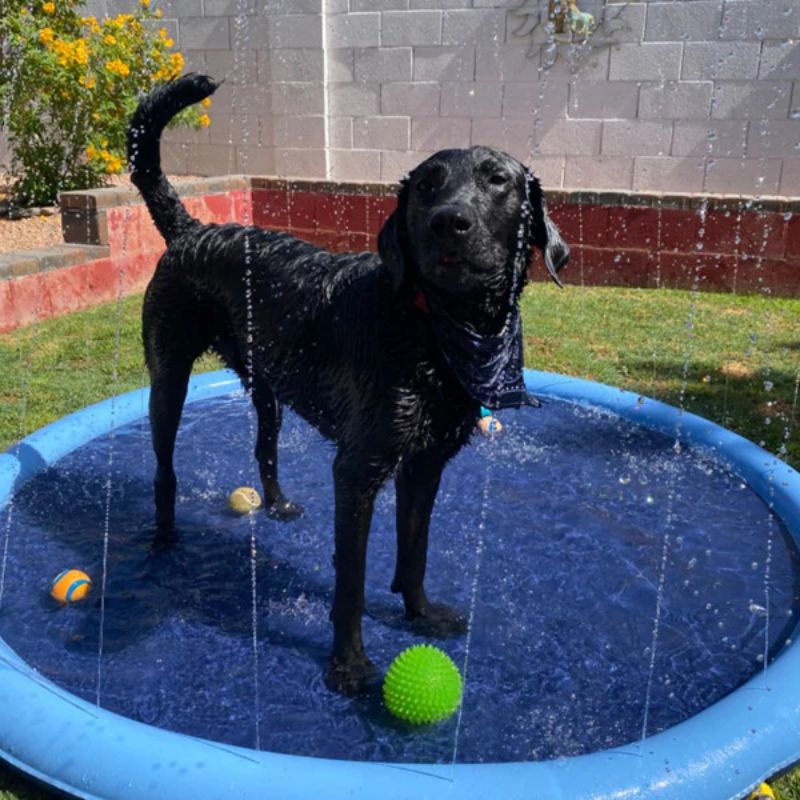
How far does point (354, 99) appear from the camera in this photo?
9.27m

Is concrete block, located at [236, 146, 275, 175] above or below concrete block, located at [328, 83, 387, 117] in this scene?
below

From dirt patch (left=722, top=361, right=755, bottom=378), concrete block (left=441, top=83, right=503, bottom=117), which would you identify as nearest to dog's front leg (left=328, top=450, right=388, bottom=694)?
dirt patch (left=722, top=361, right=755, bottom=378)

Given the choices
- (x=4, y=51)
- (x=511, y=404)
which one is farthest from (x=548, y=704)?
(x=4, y=51)

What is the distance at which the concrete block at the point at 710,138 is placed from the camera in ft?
26.2

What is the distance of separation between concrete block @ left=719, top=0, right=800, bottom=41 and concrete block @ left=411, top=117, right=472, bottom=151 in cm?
264

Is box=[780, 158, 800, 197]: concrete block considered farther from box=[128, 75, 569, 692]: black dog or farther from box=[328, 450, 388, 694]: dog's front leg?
box=[328, 450, 388, 694]: dog's front leg

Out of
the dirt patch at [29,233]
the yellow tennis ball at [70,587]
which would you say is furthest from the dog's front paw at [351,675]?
the dirt patch at [29,233]

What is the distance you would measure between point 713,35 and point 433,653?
726 cm

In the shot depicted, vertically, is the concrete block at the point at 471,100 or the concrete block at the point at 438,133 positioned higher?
the concrete block at the point at 471,100

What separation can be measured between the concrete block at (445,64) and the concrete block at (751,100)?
2.47m

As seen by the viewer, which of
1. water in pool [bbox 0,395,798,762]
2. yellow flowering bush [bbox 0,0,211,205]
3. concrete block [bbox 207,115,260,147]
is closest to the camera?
water in pool [bbox 0,395,798,762]

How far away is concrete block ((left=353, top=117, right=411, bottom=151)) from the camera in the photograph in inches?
361

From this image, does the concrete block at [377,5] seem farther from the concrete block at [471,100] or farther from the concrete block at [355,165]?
the concrete block at [355,165]

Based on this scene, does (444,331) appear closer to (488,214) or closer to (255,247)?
(488,214)
